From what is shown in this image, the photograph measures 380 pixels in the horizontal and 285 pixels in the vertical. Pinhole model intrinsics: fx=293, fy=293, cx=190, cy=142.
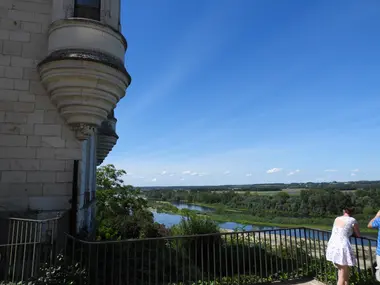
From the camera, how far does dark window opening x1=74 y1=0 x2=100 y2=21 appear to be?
20.0ft

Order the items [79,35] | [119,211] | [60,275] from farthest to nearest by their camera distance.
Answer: [119,211], [79,35], [60,275]

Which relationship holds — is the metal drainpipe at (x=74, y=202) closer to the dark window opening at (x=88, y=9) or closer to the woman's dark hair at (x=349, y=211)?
the dark window opening at (x=88, y=9)

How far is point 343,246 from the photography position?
15.2 feet

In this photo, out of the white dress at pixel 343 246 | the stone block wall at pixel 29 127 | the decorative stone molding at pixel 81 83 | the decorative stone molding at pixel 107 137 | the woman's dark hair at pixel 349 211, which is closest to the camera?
the white dress at pixel 343 246

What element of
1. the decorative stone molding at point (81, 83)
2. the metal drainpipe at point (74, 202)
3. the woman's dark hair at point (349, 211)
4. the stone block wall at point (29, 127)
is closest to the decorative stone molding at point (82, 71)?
the decorative stone molding at point (81, 83)

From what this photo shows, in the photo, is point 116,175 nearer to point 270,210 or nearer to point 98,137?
point 98,137

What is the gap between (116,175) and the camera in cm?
1955

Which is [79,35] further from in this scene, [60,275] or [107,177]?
[107,177]

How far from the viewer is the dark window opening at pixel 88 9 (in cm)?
611

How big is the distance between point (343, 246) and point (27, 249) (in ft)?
16.2

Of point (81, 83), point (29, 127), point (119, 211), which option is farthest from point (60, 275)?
point (119, 211)

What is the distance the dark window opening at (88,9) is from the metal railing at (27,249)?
160 inches

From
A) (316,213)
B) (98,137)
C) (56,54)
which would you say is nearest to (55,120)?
(56,54)

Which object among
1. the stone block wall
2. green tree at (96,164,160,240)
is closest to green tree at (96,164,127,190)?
green tree at (96,164,160,240)
